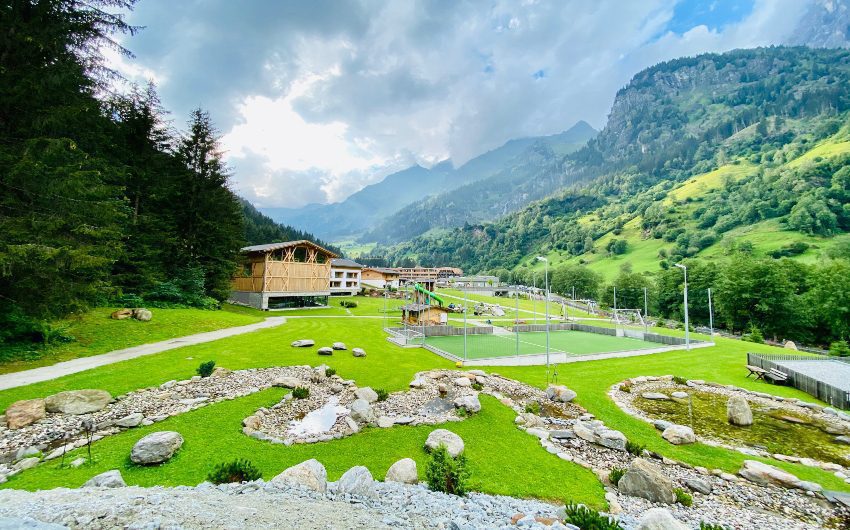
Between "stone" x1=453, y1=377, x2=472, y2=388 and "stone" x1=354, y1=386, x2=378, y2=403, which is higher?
"stone" x1=354, y1=386, x2=378, y2=403

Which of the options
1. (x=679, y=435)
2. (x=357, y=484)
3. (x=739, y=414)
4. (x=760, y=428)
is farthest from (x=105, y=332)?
(x=760, y=428)

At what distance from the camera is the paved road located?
50.6 ft

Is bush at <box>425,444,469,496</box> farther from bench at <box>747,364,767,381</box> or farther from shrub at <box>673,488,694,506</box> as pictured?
bench at <box>747,364,767,381</box>

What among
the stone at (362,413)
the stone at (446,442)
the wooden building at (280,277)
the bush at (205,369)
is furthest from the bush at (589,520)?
the wooden building at (280,277)

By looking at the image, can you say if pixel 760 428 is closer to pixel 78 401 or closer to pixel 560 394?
pixel 560 394

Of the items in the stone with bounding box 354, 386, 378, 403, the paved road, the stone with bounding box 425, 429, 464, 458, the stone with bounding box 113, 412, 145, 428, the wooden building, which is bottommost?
the stone with bounding box 354, 386, 378, 403

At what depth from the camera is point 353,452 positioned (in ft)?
39.1

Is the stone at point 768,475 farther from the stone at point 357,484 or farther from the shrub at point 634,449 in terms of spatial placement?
the stone at point 357,484

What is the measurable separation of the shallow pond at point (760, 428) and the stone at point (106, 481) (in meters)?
22.5

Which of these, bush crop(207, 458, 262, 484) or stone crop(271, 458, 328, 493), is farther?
bush crop(207, 458, 262, 484)

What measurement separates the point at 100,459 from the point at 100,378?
822 centimetres

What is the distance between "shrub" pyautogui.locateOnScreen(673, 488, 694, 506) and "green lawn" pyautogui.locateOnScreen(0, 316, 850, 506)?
2327 mm

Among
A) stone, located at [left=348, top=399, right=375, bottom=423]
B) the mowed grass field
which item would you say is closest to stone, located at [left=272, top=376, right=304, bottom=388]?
stone, located at [left=348, top=399, right=375, bottom=423]

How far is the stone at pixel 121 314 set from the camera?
2686 centimetres
